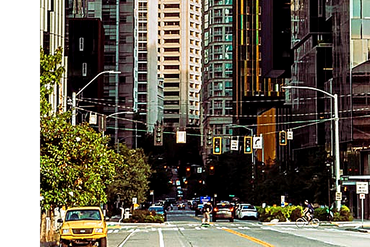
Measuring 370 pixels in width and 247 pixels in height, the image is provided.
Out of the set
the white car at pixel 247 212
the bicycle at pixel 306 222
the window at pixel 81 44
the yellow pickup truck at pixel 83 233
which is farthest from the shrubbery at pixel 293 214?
the window at pixel 81 44

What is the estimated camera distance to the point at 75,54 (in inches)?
4574

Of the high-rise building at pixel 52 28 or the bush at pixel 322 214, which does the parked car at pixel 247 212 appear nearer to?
the bush at pixel 322 214

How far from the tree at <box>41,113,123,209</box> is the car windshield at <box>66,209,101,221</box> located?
0.52m

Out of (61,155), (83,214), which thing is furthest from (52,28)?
(83,214)

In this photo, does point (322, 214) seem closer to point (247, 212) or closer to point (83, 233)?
point (247, 212)

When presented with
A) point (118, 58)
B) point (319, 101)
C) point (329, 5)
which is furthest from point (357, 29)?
point (118, 58)

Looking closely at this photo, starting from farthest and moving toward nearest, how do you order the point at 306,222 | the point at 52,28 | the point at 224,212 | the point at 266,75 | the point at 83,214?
the point at 266,75 < the point at 224,212 < the point at 52,28 < the point at 306,222 < the point at 83,214

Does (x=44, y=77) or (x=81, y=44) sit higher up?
(x=81, y=44)

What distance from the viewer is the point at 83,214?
29.9 m

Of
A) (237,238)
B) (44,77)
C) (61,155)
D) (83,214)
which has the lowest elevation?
(237,238)

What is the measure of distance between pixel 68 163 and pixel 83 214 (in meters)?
2.13

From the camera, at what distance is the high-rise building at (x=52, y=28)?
62344 mm
